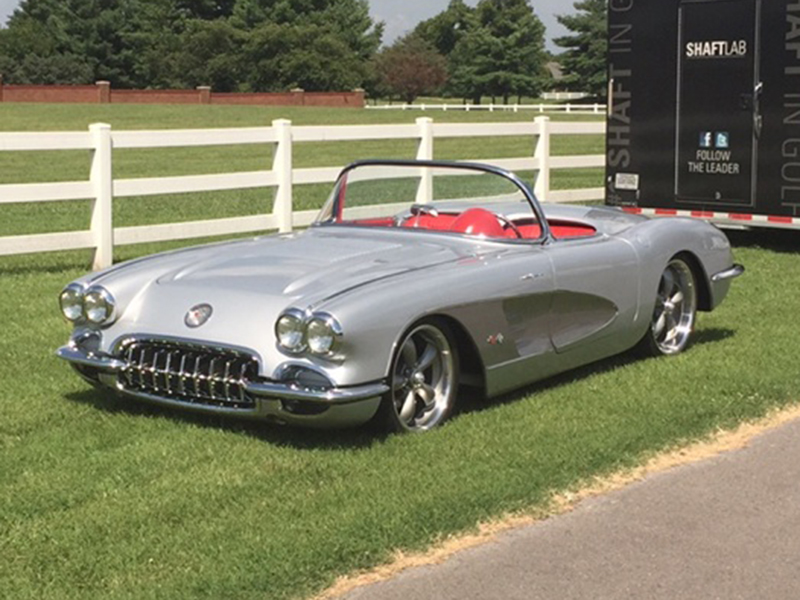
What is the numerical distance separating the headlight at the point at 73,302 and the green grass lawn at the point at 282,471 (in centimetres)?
49

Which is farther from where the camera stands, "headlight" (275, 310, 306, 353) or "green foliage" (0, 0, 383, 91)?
"green foliage" (0, 0, 383, 91)

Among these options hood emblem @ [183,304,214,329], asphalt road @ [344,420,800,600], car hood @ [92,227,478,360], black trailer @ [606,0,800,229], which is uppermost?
black trailer @ [606,0,800,229]

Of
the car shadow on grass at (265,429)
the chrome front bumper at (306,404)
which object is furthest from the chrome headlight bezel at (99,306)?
the chrome front bumper at (306,404)

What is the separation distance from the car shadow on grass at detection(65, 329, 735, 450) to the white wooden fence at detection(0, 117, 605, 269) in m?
4.60

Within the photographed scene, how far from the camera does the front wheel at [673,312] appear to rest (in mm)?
8250

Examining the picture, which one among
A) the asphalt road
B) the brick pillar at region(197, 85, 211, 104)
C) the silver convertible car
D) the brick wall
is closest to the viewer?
the asphalt road

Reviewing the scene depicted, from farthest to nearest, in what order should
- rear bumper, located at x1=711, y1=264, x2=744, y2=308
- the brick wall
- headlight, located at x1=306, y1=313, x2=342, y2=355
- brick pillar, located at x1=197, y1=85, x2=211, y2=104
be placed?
brick pillar, located at x1=197, y1=85, x2=211, y2=104
the brick wall
rear bumper, located at x1=711, y1=264, x2=744, y2=308
headlight, located at x1=306, y1=313, x2=342, y2=355

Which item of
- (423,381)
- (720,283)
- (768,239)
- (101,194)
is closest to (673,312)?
(720,283)

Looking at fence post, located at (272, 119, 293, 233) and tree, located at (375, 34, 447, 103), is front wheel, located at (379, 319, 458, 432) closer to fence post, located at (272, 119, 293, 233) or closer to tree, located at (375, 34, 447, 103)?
fence post, located at (272, 119, 293, 233)

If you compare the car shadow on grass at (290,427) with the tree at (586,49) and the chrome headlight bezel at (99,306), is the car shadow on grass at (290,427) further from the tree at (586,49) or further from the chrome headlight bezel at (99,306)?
the tree at (586,49)

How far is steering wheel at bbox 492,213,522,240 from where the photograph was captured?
286 inches

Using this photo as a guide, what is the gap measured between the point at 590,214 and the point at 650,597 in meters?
4.04

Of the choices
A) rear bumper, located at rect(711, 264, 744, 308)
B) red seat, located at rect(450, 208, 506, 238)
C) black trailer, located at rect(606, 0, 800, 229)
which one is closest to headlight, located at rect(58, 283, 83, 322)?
red seat, located at rect(450, 208, 506, 238)

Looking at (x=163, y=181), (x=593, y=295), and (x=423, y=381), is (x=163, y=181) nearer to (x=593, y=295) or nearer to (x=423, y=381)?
(x=593, y=295)
